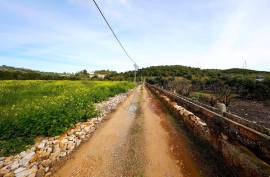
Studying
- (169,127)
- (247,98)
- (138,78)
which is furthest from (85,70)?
(169,127)

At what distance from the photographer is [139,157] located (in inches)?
219

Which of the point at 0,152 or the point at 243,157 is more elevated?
the point at 243,157

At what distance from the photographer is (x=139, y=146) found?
647cm

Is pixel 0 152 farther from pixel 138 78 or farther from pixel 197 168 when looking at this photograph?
pixel 138 78

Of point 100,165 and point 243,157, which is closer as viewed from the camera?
point 243,157

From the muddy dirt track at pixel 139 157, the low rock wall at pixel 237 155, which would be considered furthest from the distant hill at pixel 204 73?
the low rock wall at pixel 237 155

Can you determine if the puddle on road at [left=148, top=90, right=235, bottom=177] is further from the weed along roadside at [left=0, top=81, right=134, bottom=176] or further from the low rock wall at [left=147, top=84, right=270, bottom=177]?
the weed along roadside at [left=0, top=81, right=134, bottom=176]

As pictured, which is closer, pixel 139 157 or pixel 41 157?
pixel 41 157

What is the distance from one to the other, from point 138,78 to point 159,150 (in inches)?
4566

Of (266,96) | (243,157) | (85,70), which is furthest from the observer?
(85,70)

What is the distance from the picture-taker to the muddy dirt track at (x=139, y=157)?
4.73 metres

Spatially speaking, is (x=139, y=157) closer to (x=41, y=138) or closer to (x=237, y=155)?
(x=237, y=155)

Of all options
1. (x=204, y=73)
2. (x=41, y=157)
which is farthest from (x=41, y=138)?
(x=204, y=73)

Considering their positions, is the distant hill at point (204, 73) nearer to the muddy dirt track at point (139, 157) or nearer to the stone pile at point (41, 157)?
the muddy dirt track at point (139, 157)
